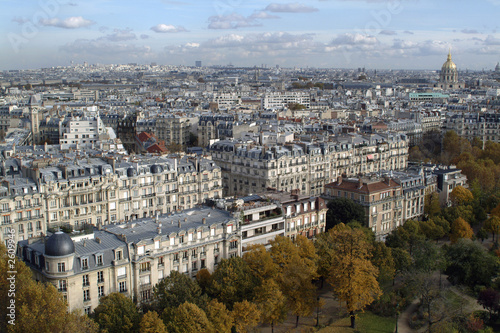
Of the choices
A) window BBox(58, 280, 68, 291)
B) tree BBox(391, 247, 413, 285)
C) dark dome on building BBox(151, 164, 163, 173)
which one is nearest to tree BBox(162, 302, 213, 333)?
window BBox(58, 280, 68, 291)

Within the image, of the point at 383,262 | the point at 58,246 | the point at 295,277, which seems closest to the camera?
the point at 58,246

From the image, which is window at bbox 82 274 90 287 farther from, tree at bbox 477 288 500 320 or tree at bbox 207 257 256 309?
tree at bbox 477 288 500 320

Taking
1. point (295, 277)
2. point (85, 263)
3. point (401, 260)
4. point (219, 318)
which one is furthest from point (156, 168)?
point (219, 318)

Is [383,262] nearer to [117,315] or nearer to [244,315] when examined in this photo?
[244,315]

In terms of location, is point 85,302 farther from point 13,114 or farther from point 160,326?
point 13,114

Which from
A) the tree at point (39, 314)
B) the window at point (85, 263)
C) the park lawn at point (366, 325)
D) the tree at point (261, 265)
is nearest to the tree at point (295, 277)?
the tree at point (261, 265)

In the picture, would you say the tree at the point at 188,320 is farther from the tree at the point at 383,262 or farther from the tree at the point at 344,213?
the tree at the point at 344,213
